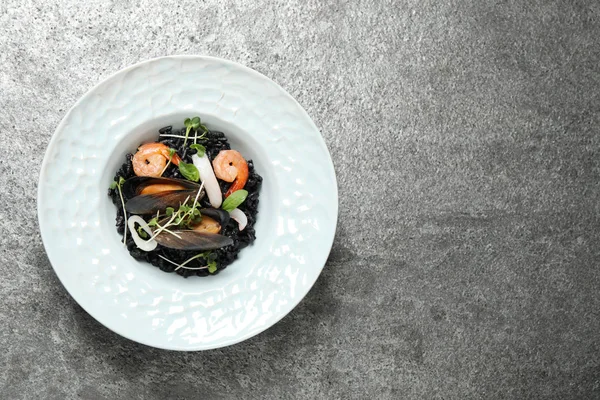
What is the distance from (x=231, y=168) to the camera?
169 cm

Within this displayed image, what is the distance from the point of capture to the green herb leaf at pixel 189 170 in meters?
1.66

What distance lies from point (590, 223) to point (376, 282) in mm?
711

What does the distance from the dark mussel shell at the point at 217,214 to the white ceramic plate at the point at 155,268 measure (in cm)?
12

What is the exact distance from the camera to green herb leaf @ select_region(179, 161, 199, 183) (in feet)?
5.45

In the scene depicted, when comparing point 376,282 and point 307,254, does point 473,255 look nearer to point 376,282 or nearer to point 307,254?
point 376,282

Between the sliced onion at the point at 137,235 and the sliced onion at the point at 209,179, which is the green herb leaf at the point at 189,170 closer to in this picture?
the sliced onion at the point at 209,179

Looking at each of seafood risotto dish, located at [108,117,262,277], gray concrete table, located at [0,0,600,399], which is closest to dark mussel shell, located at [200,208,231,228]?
seafood risotto dish, located at [108,117,262,277]

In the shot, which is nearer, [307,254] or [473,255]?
[307,254]

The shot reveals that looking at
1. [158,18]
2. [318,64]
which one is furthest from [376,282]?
[158,18]

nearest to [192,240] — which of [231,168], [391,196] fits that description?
[231,168]

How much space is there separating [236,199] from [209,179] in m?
0.09

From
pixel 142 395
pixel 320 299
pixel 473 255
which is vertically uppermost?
pixel 473 255

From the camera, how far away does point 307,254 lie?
1696 mm

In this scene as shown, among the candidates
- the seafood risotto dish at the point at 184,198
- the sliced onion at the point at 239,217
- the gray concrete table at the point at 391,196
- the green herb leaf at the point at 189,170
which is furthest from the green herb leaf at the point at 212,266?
the gray concrete table at the point at 391,196
